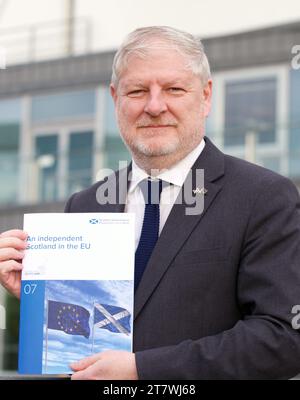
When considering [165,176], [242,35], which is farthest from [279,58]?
[165,176]

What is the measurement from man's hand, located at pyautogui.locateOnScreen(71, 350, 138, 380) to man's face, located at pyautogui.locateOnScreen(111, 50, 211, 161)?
630 mm

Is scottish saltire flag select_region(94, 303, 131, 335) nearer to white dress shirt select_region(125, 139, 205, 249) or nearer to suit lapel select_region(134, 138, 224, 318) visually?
suit lapel select_region(134, 138, 224, 318)

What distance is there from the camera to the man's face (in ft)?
9.61

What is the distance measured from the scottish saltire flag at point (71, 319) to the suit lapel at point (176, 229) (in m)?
0.15

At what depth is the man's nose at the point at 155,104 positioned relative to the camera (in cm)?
291

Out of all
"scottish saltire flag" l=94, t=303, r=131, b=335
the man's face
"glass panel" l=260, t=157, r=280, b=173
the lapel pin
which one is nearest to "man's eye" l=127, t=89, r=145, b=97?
the man's face

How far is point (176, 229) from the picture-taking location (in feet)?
9.55

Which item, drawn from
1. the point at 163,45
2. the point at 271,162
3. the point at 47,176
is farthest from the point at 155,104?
the point at 47,176

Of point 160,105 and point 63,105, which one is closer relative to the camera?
point 160,105

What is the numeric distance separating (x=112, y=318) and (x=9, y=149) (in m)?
11.4

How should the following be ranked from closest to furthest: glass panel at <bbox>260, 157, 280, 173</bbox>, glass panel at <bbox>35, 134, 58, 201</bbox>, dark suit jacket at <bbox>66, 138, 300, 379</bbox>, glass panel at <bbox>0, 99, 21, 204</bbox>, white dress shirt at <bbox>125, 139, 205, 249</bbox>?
dark suit jacket at <bbox>66, 138, 300, 379</bbox>, white dress shirt at <bbox>125, 139, 205, 249</bbox>, glass panel at <bbox>260, 157, 280, 173</bbox>, glass panel at <bbox>35, 134, 58, 201</bbox>, glass panel at <bbox>0, 99, 21, 204</bbox>

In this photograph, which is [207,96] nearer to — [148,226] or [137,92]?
[137,92]

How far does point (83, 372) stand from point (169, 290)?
0.33 meters

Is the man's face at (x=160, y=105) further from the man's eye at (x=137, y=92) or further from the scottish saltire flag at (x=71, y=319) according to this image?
the scottish saltire flag at (x=71, y=319)
